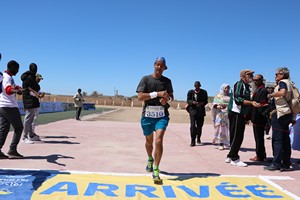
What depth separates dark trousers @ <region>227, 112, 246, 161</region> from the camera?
19.7ft

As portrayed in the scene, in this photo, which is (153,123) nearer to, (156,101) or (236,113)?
(156,101)

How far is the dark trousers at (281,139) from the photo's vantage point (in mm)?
5695

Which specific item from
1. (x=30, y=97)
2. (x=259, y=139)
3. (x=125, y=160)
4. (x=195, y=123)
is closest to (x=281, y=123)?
(x=259, y=139)

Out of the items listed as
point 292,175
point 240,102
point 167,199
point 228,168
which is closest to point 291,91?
point 240,102

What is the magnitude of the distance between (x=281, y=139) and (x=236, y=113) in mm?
987

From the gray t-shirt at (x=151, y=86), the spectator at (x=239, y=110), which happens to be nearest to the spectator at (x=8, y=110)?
the gray t-shirt at (x=151, y=86)

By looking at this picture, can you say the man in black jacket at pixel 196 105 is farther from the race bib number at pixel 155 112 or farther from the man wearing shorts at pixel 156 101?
the race bib number at pixel 155 112

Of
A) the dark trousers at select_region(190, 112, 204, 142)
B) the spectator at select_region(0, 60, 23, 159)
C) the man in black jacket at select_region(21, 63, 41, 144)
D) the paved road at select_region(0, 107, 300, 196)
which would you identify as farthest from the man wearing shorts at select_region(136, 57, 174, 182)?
the man in black jacket at select_region(21, 63, 41, 144)

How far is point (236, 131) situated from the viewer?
237 inches

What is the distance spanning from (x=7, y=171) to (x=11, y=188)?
0.93 meters

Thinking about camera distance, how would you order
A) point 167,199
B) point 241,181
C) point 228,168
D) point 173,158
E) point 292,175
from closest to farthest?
point 167,199 → point 241,181 → point 292,175 → point 228,168 → point 173,158

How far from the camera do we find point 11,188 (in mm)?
3871

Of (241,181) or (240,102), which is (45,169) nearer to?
(241,181)

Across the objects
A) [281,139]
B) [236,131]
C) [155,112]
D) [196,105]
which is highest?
[196,105]
